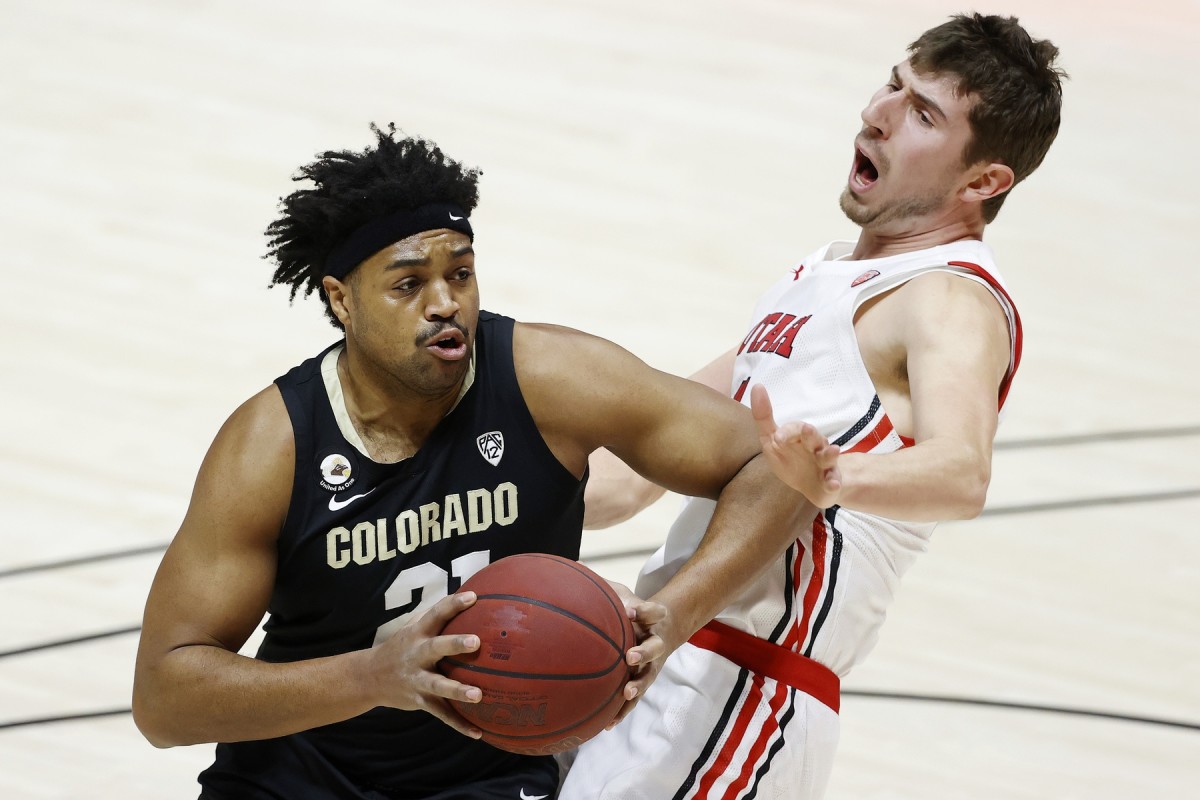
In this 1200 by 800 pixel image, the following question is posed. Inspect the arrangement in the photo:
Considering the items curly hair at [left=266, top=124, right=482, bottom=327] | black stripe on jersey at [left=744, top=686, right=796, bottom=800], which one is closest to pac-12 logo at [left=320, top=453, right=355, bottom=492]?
curly hair at [left=266, top=124, right=482, bottom=327]

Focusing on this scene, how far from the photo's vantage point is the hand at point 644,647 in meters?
2.75

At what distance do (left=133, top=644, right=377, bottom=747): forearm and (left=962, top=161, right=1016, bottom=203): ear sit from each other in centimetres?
160

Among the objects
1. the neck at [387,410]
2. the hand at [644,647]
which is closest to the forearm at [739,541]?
the hand at [644,647]

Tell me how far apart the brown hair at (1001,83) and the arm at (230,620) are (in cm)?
153

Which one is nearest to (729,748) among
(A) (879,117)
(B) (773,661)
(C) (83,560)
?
(B) (773,661)

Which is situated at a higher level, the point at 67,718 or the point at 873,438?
the point at 873,438

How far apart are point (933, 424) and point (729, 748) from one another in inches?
32.1

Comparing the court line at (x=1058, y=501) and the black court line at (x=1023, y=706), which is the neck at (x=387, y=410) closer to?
the black court line at (x=1023, y=706)

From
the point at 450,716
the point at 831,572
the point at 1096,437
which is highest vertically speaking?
the point at 1096,437

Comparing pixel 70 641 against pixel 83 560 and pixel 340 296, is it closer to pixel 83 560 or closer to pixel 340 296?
pixel 83 560

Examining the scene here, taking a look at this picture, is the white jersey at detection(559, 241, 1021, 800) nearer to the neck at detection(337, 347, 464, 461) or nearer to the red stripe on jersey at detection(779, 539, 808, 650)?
the red stripe on jersey at detection(779, 539, 808, 650)

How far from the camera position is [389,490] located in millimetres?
3012

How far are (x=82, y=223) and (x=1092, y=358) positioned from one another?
4.70 m

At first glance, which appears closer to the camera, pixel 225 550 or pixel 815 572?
pixel 225 550
